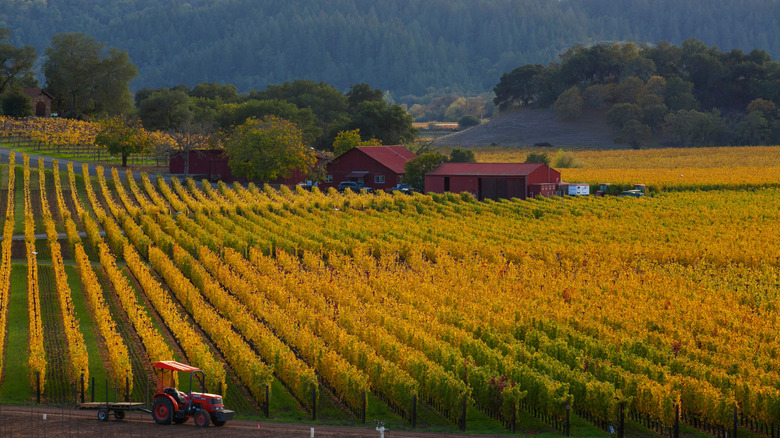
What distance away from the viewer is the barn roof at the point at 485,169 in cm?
8719

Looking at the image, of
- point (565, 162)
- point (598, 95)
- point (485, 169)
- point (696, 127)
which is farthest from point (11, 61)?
point (696, 127)

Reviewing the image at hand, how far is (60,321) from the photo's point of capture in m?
37.8

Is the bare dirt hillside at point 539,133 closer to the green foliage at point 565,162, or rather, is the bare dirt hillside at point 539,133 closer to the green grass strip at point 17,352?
the green foliage at point 565,162

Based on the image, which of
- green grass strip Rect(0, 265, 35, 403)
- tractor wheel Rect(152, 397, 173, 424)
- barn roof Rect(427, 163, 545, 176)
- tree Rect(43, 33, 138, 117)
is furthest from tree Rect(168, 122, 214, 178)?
tractor wheel Rect(152, 397, 173, 424)

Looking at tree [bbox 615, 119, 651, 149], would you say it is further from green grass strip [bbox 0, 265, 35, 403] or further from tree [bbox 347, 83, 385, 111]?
green grass strip [bbox 0, 265, 35, 403]

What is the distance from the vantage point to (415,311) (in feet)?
123

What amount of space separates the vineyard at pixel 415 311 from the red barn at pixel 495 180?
1295 cm

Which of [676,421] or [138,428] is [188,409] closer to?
[138,428]

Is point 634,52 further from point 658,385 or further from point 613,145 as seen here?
point 658,385

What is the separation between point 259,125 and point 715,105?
396 feet

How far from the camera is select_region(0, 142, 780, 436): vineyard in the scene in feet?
91.8

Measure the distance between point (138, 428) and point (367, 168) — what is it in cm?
7217

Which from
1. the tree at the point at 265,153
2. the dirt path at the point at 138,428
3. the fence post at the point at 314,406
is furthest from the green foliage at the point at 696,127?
the dirt path at the point at 138,428

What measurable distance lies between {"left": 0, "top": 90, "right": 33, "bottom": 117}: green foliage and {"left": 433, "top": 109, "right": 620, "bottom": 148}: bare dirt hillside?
281 feet
